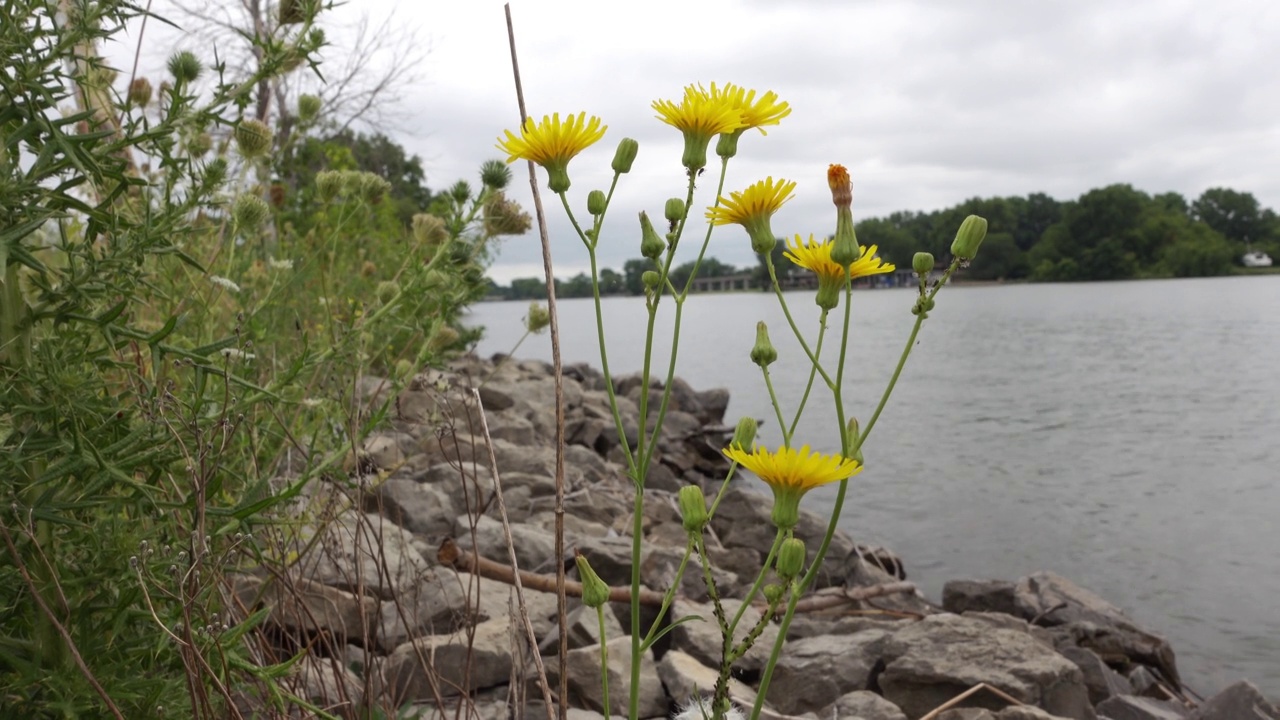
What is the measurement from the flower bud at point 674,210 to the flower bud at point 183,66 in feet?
3.95

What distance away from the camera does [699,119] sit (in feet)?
3.79

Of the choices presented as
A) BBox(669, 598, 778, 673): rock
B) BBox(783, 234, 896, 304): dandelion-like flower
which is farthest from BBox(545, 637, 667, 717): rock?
BBox(783, 234, 896, 304): dandelion-like flower

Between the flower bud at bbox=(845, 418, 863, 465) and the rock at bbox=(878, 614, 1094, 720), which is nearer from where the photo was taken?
the flower bud at bbox=(845, 418, 863, 465)

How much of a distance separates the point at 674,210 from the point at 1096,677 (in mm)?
3353

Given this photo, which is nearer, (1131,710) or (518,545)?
(1131,710)

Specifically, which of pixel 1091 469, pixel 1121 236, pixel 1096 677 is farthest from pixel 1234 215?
pixel 1096 677

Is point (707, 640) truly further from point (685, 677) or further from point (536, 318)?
point (536, 318)

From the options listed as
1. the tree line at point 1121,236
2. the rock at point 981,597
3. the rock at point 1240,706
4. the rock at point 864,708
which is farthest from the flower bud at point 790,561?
the tree line at point 1121,236

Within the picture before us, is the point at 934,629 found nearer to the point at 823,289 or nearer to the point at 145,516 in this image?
the point at 823,289

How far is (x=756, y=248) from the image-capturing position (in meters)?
1.24

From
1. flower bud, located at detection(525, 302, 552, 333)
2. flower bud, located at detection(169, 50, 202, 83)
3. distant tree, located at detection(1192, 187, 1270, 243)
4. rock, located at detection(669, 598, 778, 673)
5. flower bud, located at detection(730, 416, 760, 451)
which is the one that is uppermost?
distant tree, located at detection(1192, 187, 1270, 243)

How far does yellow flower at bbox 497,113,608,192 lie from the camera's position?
1.17 m

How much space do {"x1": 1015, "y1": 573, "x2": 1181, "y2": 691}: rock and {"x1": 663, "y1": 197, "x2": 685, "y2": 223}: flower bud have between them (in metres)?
4.11

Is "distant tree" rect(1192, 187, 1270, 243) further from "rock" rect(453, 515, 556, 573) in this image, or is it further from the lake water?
"rock" rect(453, 515, 556, 573)
